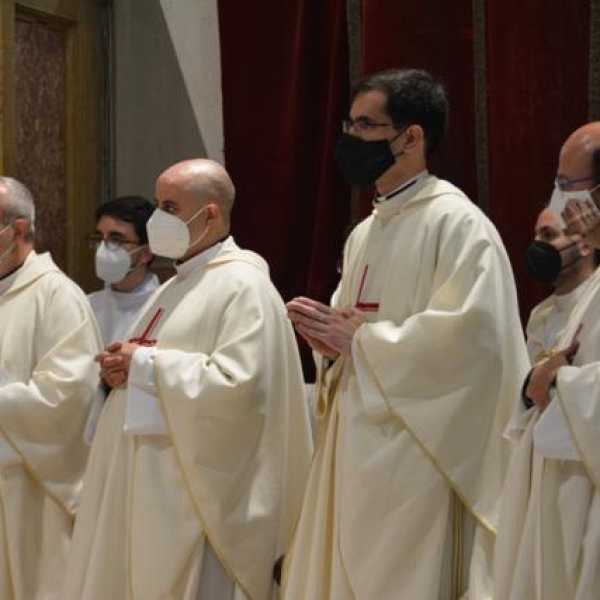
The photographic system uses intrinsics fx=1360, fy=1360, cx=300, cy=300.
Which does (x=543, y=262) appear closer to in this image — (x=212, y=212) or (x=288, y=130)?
(x=212, y=212)

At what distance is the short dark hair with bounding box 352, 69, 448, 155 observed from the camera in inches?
169

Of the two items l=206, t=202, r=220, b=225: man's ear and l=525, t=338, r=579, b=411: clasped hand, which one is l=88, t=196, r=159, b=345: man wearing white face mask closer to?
l=206, t=202, r=220, b=225: man's ear

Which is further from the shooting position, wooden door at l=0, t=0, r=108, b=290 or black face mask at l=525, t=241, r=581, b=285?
wooden door at l=0, t=0, r=108, b=290

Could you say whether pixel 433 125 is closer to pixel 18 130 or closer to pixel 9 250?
pixel 9 250

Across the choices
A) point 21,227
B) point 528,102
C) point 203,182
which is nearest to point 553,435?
point 203,182

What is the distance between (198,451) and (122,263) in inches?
Result: 74.9

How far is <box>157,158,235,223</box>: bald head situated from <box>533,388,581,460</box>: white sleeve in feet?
5.60

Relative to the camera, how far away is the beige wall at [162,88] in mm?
7457

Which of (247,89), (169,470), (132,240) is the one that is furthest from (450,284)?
(247,89)

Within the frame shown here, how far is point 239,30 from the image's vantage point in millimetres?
6918

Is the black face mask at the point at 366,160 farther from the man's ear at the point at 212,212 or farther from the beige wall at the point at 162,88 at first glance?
the beige wall at the point at 162,88

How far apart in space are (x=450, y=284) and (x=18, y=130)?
146 inches

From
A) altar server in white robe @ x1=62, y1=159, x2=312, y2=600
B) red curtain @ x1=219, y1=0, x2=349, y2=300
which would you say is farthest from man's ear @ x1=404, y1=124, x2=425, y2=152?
red curtain @ x1=219, y1=0, x2=349, y2=300

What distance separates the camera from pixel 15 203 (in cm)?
563
